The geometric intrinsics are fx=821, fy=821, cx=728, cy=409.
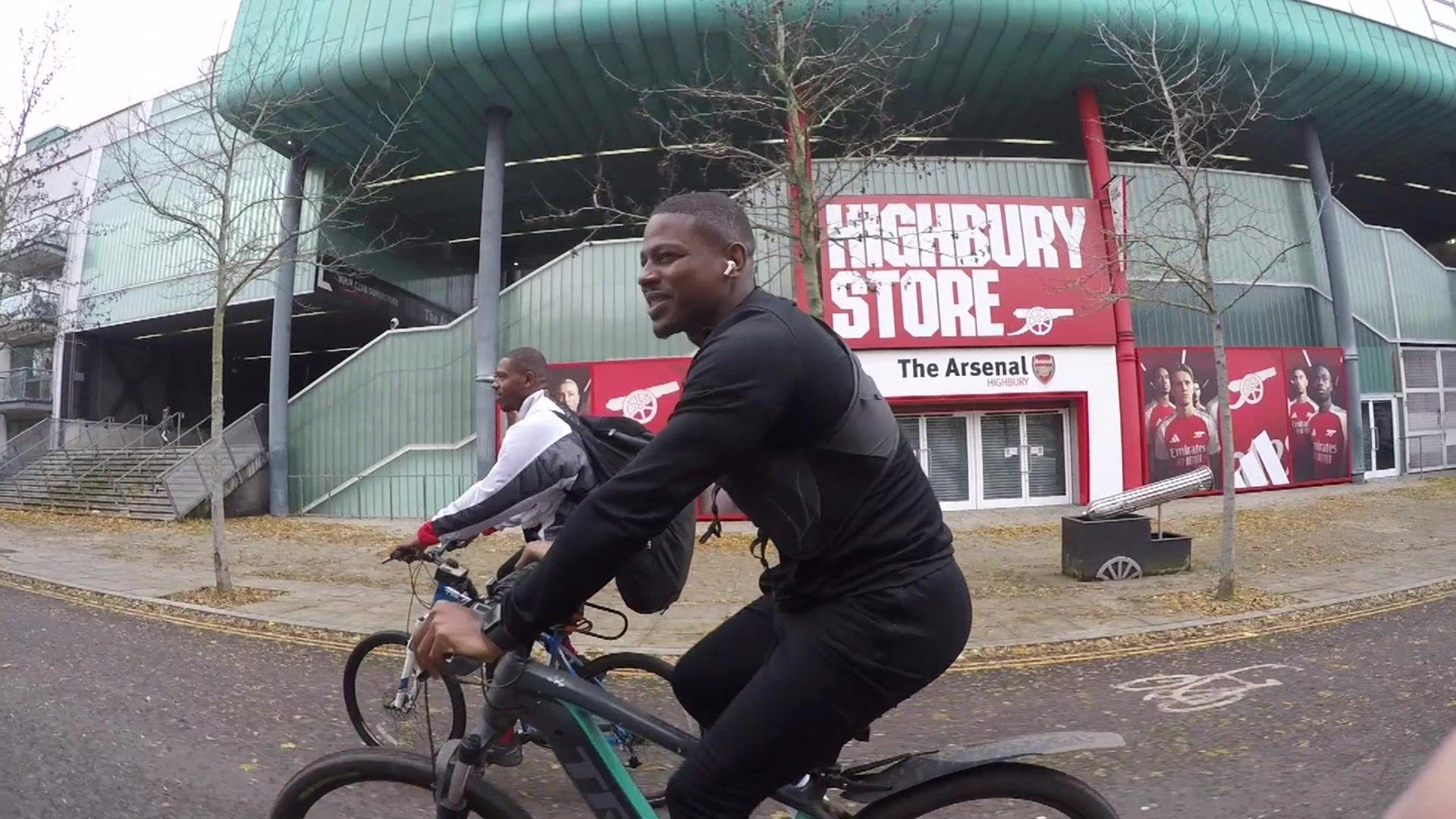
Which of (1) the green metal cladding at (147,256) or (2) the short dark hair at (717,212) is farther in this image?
(1) the green metal cladding at (147,256)

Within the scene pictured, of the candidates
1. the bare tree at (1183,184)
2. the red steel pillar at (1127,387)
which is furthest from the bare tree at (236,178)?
the red steel pillar at (1127,387)

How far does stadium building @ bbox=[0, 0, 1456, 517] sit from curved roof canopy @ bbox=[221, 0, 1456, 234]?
0.07m

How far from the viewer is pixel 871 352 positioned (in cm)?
1697

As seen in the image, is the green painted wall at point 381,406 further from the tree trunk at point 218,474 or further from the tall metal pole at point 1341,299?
the tall metal pole at point 1341,299

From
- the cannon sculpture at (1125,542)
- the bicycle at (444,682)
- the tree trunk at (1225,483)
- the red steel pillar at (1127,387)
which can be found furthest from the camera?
the red steel pillar at (1127,387)

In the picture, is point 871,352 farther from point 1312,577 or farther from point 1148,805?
point 1148,805

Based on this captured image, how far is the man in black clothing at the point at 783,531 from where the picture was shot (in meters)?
1.68

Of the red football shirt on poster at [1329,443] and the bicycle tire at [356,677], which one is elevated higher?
the red football shirt on poster at [1329,443]

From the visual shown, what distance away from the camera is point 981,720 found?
4.98 metres

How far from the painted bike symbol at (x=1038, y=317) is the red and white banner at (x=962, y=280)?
16 millimetres

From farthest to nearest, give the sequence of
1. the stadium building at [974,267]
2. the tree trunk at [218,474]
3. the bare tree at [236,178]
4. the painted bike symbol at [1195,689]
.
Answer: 1. the stadium building at [974,267]
2. the bare tree at [236,178]
3. the tree trunk at [218,474]
4. the painted bike symbol at [1195,689]

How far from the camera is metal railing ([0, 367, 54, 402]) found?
29219mm

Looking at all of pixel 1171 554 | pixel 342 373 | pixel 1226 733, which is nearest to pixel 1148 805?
pixel 1226 733

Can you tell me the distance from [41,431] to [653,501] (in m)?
33.2
